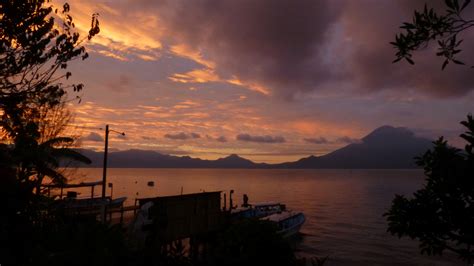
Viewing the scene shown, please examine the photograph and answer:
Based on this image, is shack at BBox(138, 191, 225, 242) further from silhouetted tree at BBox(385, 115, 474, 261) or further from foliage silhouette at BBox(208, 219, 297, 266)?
silhouetted tree at BBox(385, 115, 474, 261)

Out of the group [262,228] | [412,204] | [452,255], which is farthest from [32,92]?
[452,255]

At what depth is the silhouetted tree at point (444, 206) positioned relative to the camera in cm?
636

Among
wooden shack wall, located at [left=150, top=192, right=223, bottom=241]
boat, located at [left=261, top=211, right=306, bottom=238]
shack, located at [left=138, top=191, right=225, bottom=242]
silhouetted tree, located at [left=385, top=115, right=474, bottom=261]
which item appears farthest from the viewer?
boat, located at [left=261, top=211, right=306, bottom=238]

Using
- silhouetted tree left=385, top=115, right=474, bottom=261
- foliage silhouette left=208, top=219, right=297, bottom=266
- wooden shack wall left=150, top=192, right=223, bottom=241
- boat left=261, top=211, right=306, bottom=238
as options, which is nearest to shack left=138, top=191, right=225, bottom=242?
wooden shack wall left=150, top=192, right=223, bottom=241

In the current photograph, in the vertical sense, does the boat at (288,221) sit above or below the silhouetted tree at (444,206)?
below

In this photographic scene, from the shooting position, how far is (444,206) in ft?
21.9

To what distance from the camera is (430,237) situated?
693cm

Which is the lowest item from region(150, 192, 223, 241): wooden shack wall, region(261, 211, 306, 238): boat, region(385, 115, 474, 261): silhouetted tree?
region(261, 211, 306, 238): boat

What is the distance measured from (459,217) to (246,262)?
4.51m

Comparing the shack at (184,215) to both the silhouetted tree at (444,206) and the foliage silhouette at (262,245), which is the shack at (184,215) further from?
the silhouetted tree at (444,206)

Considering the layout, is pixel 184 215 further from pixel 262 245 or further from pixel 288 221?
pixel 288 221

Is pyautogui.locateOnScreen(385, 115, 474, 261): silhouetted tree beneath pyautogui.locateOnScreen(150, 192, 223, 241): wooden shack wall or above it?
above

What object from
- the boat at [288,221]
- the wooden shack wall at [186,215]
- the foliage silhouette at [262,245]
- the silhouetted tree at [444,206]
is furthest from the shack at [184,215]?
the boat at [288,221]

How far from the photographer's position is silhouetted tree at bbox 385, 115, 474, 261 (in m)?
6.36
